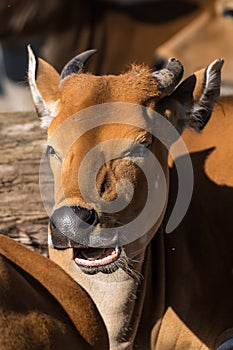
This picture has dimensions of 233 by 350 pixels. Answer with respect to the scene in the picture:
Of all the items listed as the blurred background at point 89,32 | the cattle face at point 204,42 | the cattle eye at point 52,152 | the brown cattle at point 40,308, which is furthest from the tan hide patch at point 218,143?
the blurred background at point 89,32

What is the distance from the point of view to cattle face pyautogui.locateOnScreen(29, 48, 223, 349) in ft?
12.4

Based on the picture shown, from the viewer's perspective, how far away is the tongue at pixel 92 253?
3.85 m

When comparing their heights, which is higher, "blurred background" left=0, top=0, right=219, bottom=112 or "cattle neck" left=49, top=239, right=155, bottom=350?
"cattle neck" left=49, top=239, right=155, bottom=350

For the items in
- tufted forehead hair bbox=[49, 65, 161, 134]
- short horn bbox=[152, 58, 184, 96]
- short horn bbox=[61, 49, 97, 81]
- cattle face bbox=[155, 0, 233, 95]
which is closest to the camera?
tufted forehead hair bbox=[49, 65, 161, 134]

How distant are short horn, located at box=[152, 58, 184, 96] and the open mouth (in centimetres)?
61

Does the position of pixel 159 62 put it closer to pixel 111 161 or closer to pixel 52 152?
pixel 52 152

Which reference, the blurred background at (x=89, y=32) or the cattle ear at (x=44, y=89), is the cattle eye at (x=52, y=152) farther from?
the blurred background at (x=89, y=32)

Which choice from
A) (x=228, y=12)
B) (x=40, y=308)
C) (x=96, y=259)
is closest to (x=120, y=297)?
(x=96, y=259)

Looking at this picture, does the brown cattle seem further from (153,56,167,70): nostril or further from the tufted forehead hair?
(153,56,167,70): nostril

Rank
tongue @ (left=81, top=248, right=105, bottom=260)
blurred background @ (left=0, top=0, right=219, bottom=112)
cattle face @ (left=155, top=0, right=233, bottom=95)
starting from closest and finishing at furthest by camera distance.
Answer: tongue @ (left=81, top=248, right=105, bottom=260), cattle face @ (left=155, top=0, right=233, bottom=95), blurred background @ (left=0, top=0, right=219, bottom=112)

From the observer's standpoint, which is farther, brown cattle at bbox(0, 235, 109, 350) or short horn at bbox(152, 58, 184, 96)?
short horn at bbox(152, 58, 184, 96)

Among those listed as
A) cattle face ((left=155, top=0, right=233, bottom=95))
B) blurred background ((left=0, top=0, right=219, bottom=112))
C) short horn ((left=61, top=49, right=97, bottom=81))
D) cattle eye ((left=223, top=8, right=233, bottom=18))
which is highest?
short horn ((left=61, top=49, right=97, bottom=81))

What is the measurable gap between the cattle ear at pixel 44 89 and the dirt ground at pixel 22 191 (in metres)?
0.59

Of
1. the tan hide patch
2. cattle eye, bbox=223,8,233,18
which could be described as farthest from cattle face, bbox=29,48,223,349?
cattle eye, bbox=223,8,233,18
